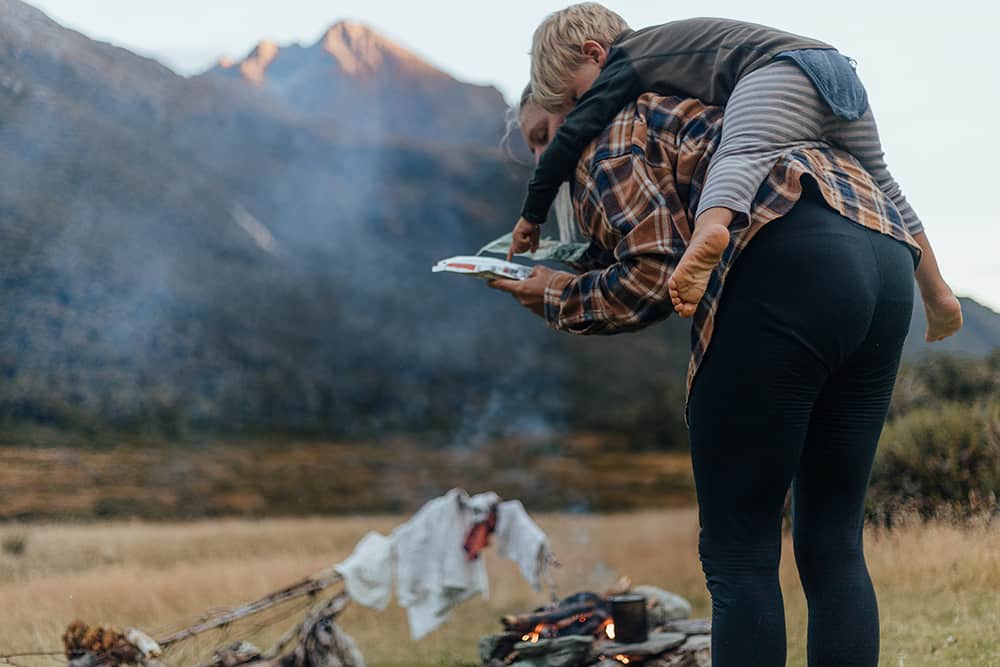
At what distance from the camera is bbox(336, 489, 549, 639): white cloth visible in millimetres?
3217

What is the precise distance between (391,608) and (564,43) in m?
2.91

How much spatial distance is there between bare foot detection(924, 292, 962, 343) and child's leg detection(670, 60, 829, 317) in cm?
43

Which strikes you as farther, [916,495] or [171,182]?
[171,182]

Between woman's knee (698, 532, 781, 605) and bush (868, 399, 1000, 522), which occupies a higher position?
woman's knee (698, 532, 781, 605)

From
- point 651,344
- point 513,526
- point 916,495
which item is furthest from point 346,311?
point 916,495

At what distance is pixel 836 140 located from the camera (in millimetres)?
1354

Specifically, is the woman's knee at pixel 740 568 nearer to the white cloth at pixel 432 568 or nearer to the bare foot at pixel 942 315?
the bare foot at pixel 942 315

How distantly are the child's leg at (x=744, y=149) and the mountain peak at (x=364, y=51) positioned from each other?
3.55 m

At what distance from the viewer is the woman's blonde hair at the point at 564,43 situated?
144 centimetres

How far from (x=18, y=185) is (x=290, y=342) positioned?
2.09 metres

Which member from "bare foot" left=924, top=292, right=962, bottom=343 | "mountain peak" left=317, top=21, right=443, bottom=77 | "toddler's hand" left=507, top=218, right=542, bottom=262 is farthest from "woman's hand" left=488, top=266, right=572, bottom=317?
"mountain peak" left=317, top=21, right=443, bottom=77

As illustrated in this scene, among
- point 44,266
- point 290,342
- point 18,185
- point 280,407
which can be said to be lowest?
point 280,407

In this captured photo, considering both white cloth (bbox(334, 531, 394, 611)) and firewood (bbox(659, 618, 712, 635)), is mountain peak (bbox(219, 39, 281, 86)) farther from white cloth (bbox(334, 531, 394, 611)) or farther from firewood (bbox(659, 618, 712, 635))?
firewood (bbox(659, 618, 712, 635))

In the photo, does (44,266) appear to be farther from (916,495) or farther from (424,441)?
(916,495)
